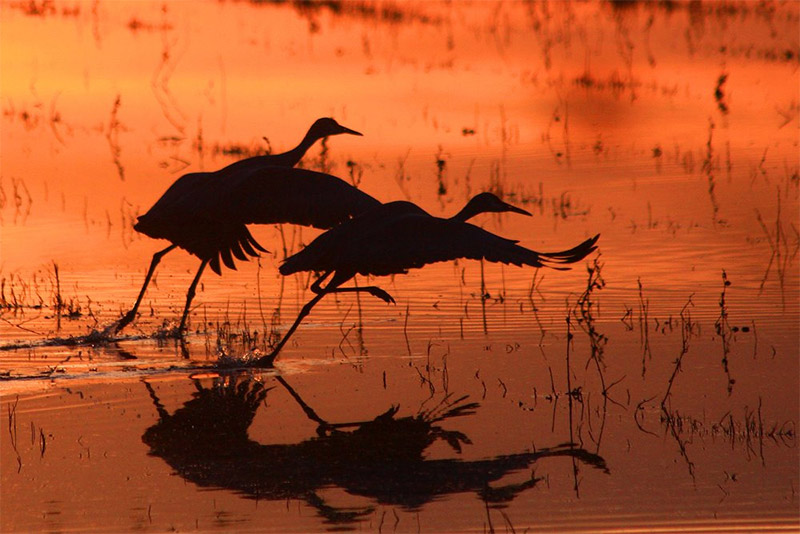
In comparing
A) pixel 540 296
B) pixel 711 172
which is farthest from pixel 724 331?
pixel 711 172

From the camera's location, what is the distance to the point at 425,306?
11258 mm

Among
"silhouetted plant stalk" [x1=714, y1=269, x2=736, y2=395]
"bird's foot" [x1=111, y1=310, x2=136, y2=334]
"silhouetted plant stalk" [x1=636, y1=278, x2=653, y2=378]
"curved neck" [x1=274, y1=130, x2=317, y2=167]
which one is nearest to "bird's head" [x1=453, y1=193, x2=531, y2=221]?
"silhouetted plant stalk" [x1=636, y1=278, x2=653, y2=378]

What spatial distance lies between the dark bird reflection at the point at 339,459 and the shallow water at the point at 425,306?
0.07 ft

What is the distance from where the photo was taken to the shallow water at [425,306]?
694cm

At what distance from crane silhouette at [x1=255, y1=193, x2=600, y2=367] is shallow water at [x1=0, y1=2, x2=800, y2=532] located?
2.05ft

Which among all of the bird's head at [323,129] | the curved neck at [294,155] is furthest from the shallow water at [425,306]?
the bird's head at [323,129]

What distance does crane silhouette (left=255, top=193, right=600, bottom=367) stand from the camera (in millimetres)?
8758

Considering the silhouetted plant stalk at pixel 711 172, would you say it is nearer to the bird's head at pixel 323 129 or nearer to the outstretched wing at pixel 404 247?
the bird's head at pixel 323 129

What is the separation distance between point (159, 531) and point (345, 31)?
21.5 metres

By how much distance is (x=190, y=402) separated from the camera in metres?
8.56

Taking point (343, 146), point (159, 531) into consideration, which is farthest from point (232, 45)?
point (159, 531)

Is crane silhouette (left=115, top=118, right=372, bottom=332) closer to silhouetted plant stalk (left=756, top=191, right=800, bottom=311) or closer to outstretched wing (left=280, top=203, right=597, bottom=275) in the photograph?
outstretched wing (left=280, top=203, right=597, bottom=275)

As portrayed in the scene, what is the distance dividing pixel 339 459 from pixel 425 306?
395 centimetres

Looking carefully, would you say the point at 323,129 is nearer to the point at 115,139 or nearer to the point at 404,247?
the point at 404,247
